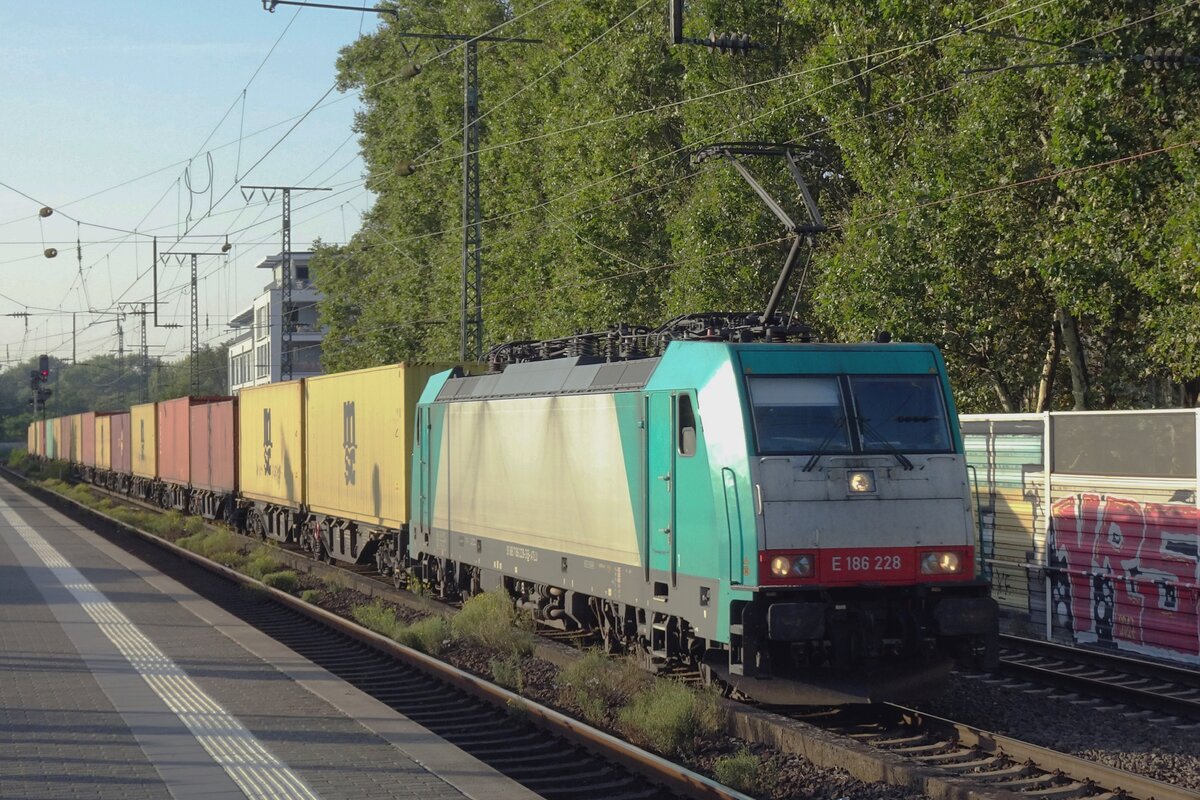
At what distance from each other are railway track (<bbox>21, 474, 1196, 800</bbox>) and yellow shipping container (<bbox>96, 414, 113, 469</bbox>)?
1901 inches

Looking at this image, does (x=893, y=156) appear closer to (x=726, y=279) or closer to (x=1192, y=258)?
(x=726, y=279)

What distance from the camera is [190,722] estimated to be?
1041 centimetres

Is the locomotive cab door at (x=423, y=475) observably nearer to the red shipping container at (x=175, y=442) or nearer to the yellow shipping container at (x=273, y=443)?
the yellow shipping container at (x=273, y=443)

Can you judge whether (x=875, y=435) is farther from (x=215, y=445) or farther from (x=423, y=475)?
(x=215, y=445)

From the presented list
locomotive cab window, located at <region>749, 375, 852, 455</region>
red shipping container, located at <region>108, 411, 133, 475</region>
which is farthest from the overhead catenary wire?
red shipping container, located at <region>108, 411, 133, 475</region>

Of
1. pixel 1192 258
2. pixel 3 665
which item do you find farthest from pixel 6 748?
pixel 1192 258

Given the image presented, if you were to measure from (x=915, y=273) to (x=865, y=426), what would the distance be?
10550 mm

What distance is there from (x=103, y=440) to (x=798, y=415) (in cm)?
5489

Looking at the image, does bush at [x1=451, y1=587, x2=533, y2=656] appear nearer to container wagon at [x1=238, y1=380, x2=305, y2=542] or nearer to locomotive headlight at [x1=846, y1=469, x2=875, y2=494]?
locomotive headlight at [x1=846, y1=469, x2=875, y2=494]

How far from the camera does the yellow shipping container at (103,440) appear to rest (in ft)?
191

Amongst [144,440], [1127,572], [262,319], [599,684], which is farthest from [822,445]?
[262,319]

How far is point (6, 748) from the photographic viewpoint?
9.55 m

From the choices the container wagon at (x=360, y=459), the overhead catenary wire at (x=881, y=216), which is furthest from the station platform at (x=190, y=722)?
the overhead catenary wire at (x=881, y=216)

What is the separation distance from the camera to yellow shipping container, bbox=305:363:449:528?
20.7m
